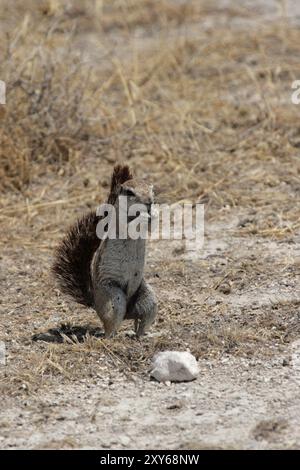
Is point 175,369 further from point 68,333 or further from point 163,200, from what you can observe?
point 163,200

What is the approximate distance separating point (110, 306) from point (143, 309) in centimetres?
20

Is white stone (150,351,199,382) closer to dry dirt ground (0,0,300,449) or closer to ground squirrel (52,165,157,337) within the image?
dry dirt ground (0,0,300,449)

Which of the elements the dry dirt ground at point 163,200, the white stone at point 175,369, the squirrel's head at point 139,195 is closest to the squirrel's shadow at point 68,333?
the dry dirt ground at point 163,200

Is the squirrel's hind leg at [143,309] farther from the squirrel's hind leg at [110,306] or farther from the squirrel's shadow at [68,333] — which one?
the squirrel's shadow at [68,333]

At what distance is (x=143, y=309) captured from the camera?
587 cm

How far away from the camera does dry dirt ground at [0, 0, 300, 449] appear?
5.15 metres

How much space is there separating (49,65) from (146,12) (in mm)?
3669

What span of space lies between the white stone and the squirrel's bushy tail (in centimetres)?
79

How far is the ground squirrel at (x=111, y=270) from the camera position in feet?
18.9

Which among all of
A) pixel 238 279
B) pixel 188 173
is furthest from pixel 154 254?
pixel 188 173

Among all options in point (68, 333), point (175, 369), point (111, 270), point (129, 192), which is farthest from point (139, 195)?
point (68, 333)

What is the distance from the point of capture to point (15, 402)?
5.28 m

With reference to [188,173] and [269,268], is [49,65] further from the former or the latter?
[269,268]

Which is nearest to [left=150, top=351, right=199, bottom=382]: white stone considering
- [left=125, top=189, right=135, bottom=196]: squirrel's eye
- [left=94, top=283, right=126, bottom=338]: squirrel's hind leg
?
[left=94, top=283, right=126, bottom=338]: squirrel's hind leg
